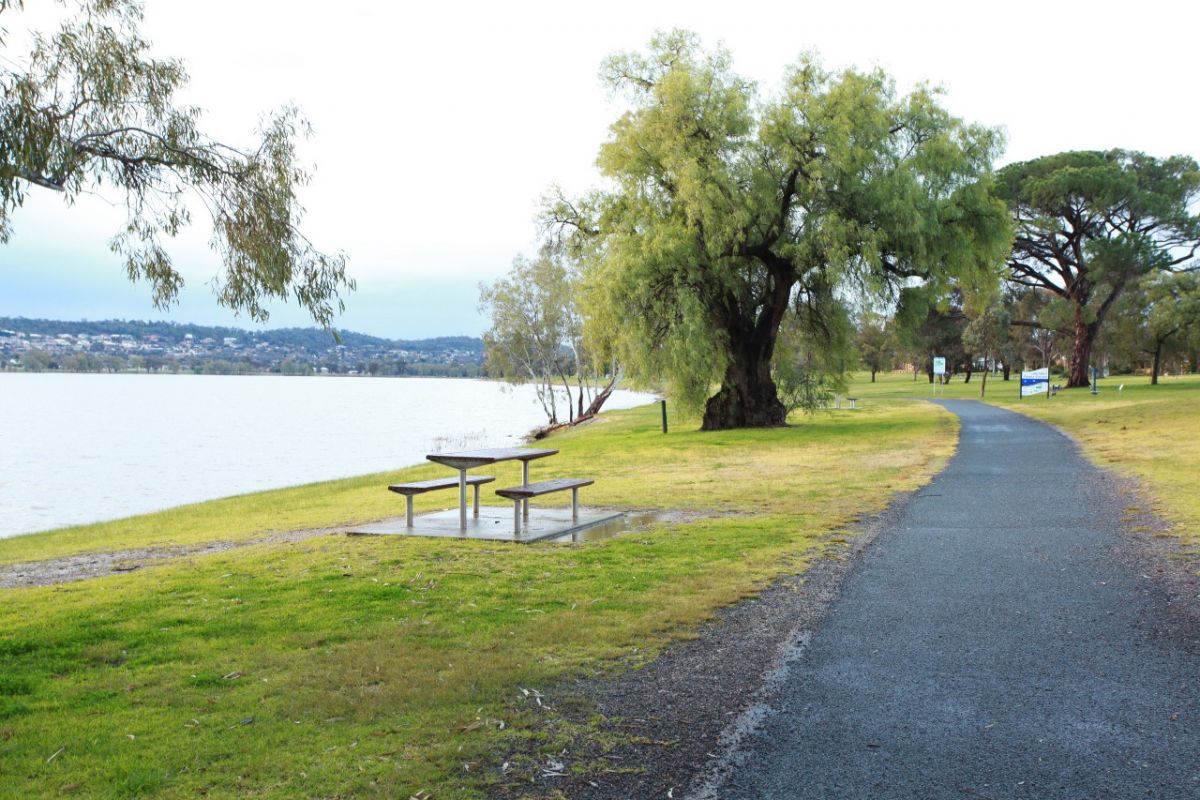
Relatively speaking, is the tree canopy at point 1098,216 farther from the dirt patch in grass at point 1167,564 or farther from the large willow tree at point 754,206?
the dirt patch in grass at point 1167,564

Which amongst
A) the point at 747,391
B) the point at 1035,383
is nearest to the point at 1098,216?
the point at 1035,383

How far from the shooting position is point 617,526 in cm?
1150

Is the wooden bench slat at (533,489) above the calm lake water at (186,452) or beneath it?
above

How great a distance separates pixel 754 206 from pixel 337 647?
71.6 feet

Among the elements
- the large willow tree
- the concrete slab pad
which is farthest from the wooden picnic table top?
the large willow tree

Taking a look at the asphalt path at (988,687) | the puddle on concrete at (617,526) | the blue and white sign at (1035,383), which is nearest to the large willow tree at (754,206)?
the puddle on concrete at (617,526)

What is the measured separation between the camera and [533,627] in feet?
21.8

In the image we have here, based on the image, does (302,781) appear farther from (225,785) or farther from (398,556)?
(398,556)

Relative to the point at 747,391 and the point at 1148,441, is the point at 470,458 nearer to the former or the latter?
the point at 1148,441

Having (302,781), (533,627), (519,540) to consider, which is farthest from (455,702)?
(519,540)

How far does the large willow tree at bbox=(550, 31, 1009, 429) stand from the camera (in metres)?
25.9

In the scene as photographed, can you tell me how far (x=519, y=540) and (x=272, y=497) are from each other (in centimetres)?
1089

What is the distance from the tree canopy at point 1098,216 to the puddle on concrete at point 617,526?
143ft

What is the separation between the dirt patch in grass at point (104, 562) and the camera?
9453 millimetres
